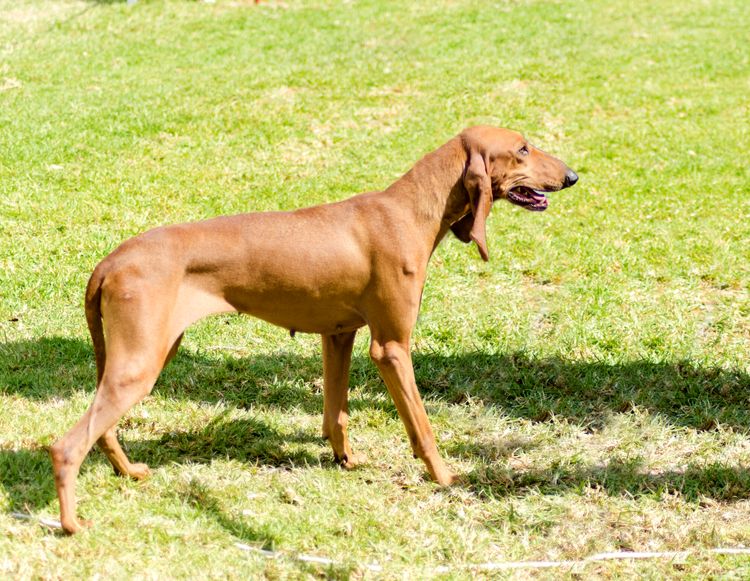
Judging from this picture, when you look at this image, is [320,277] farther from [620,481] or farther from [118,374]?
[620,481]

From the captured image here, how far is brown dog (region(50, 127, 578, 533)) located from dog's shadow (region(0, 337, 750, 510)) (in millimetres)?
421

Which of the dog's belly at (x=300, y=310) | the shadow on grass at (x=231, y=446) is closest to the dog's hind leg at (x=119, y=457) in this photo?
the shadow on grass at (x=231, y=446)

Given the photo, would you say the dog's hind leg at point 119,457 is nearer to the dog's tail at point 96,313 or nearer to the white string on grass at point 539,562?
the dog's tail at point 96,313

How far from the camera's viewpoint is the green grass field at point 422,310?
4.32m

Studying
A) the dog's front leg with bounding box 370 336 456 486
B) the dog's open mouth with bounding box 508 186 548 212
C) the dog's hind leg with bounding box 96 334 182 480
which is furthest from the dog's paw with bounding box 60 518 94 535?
the dog's open mouth with bounding box 508 186 548 212

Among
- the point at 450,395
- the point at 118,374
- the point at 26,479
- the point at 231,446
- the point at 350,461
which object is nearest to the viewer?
the point at 118,374

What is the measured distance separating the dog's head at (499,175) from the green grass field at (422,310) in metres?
1.27

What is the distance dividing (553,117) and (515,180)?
7118 millimetres

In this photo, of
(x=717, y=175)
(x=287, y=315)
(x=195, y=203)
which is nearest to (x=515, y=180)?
(x=287, y=315)

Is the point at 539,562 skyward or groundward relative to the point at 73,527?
groundward

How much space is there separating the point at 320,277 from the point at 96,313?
1.02 metres

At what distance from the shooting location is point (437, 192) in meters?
4.64

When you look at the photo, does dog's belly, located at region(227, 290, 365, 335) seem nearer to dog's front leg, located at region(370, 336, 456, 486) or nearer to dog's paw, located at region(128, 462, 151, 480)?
dog's front leg, located at region(370, 336, 456, 486)

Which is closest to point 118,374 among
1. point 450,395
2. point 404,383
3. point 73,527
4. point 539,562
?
point 73,527
